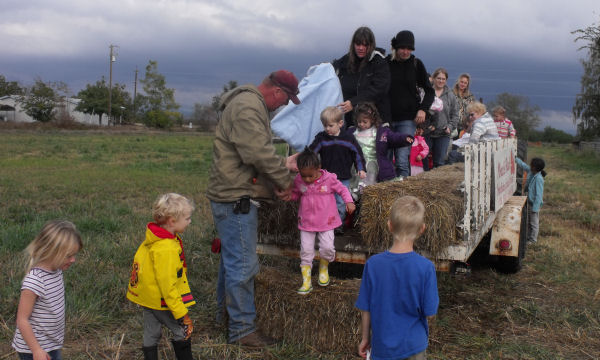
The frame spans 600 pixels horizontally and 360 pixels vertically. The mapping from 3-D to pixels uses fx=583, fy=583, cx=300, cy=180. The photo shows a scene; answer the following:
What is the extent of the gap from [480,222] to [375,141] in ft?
4.35

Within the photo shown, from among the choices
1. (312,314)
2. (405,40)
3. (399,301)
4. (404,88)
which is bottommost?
(312,314)

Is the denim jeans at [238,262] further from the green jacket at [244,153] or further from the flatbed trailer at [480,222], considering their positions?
the flatbed trailer at [480,222]

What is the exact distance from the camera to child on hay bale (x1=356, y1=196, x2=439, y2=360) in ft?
9.86

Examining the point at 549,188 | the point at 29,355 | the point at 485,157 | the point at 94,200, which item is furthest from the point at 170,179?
the point at 29,355

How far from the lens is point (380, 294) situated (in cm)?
308

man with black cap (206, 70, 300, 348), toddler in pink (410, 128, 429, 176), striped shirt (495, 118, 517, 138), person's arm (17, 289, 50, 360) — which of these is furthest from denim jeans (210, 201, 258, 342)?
striped shirt (495, 118, 517, 138)

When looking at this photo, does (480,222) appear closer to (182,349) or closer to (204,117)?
(182,349)

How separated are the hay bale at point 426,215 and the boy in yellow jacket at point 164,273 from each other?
144 cm

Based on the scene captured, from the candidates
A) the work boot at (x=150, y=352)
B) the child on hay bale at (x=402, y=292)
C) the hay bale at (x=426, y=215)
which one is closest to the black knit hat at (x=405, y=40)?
the hay bale at (x=426, y=215)

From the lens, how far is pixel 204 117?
95000mm

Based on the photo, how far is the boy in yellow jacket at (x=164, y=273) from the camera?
357 cm

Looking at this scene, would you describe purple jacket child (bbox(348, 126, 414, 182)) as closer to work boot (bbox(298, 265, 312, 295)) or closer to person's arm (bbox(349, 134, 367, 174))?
person's arm (bbox(349, 134, 367, 174))

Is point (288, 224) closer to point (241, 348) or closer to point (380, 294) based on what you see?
point (241, 348)

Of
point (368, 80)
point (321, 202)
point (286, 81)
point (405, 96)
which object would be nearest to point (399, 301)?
point (321, 202)
